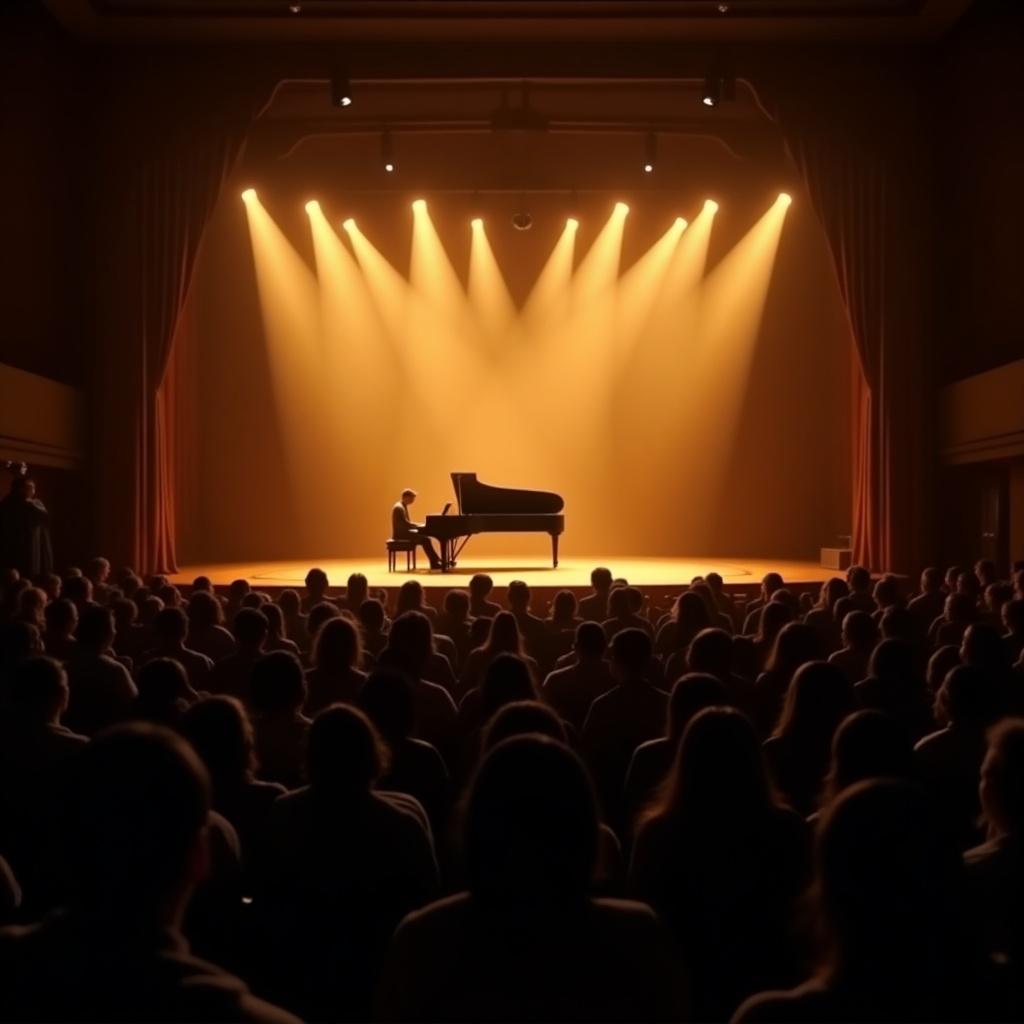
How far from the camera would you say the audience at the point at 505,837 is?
139 cm

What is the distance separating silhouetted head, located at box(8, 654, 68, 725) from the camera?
3400mm

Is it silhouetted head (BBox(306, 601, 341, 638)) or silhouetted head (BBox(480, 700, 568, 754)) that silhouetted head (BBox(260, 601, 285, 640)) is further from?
silhouetted head (BBox(480, 700, 568, 754))

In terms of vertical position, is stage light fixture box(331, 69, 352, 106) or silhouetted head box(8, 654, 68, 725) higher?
stage light fixture box(331, 69, 352, 106)

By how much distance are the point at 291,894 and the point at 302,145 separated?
15.0 meters

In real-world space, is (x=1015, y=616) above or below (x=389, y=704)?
above

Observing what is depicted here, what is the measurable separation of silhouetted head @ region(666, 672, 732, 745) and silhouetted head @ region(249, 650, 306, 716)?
117 cm

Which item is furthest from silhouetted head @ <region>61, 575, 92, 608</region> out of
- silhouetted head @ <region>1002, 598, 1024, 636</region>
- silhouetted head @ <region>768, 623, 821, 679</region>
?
silhouetted head @ <region>1002, 598, 1024, 636</region>

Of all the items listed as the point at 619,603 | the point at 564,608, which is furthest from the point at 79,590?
the point at 619,603

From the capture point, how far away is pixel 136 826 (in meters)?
1.38

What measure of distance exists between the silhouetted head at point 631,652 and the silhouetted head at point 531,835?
269cm

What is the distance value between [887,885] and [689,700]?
185 centimetres

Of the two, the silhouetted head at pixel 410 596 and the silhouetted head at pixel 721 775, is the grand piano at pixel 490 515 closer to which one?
the silhouetted head at pixel 410 596

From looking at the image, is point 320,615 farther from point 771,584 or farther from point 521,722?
point 521,722

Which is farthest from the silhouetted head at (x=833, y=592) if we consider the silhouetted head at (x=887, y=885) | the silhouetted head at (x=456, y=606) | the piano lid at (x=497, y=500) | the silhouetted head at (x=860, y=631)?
the piano lid at (x=497, y=500)
